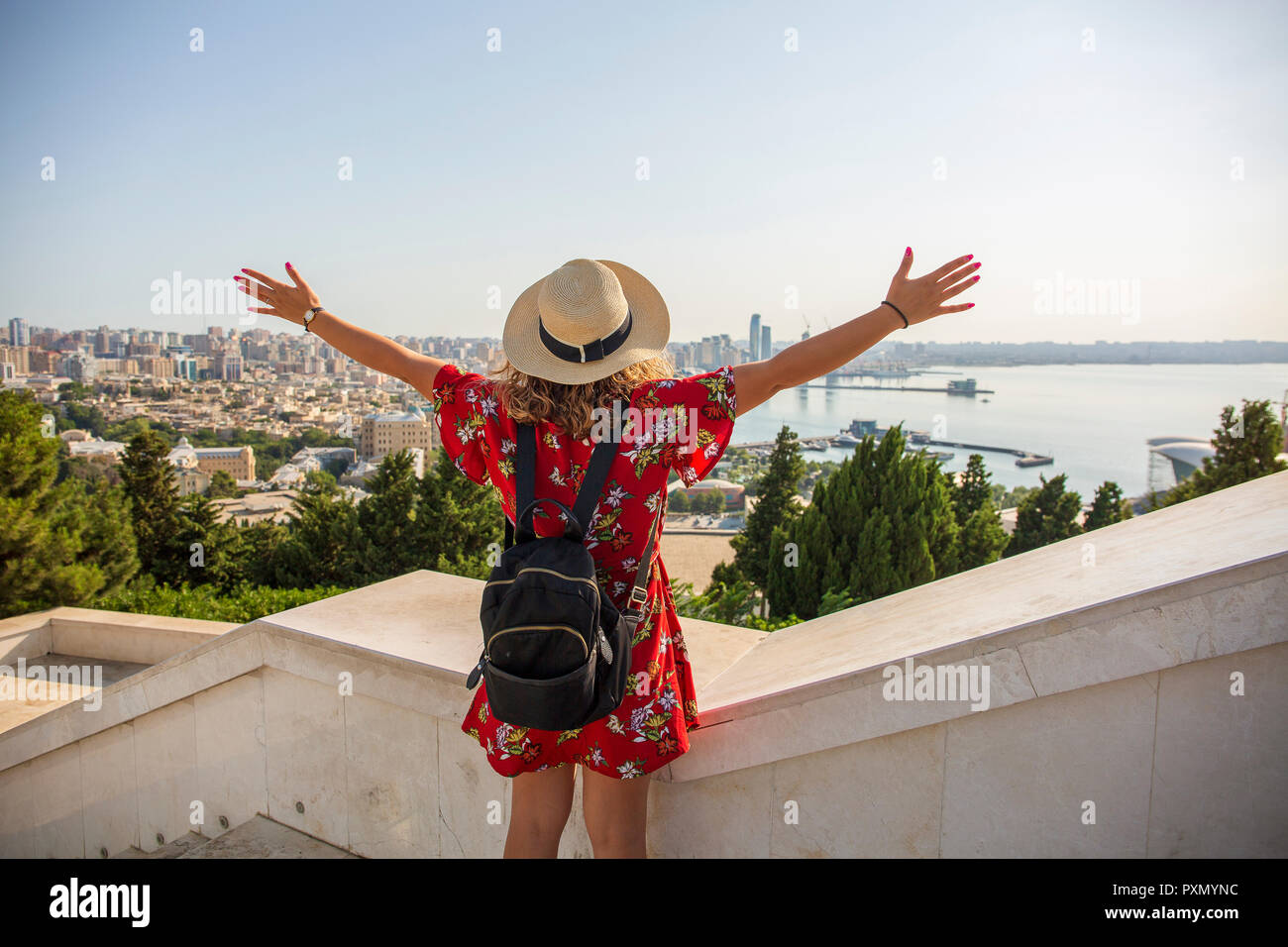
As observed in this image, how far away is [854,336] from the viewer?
1.68 metres

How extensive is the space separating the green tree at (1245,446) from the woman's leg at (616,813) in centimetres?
1821

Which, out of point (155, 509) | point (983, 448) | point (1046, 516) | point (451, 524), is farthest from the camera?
point (983, 448)

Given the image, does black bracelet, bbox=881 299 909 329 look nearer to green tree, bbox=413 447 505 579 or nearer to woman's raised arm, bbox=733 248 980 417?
woman's raised arm, bbox=733 248 980 417

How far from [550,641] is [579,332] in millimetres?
640

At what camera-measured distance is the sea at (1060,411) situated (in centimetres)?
7369

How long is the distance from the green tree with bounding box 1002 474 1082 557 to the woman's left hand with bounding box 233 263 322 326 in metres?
23.1

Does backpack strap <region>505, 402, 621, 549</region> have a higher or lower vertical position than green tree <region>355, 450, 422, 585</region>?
higher

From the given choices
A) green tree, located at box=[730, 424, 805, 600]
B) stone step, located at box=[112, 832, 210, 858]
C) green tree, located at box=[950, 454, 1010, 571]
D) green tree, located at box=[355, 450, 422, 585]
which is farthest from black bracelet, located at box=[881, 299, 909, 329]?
green tree, located at box=[730, 424, 805, 600]

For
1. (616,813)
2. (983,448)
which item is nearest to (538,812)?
(616,813)

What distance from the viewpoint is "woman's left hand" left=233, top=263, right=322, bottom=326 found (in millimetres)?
2203

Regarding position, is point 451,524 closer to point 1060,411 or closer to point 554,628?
point 554,628

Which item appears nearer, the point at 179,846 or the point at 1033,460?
the point at 179,846

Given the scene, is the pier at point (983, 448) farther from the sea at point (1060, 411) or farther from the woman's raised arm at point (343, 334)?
the woman's raised arm at point (343, 334)

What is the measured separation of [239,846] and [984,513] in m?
19.0
